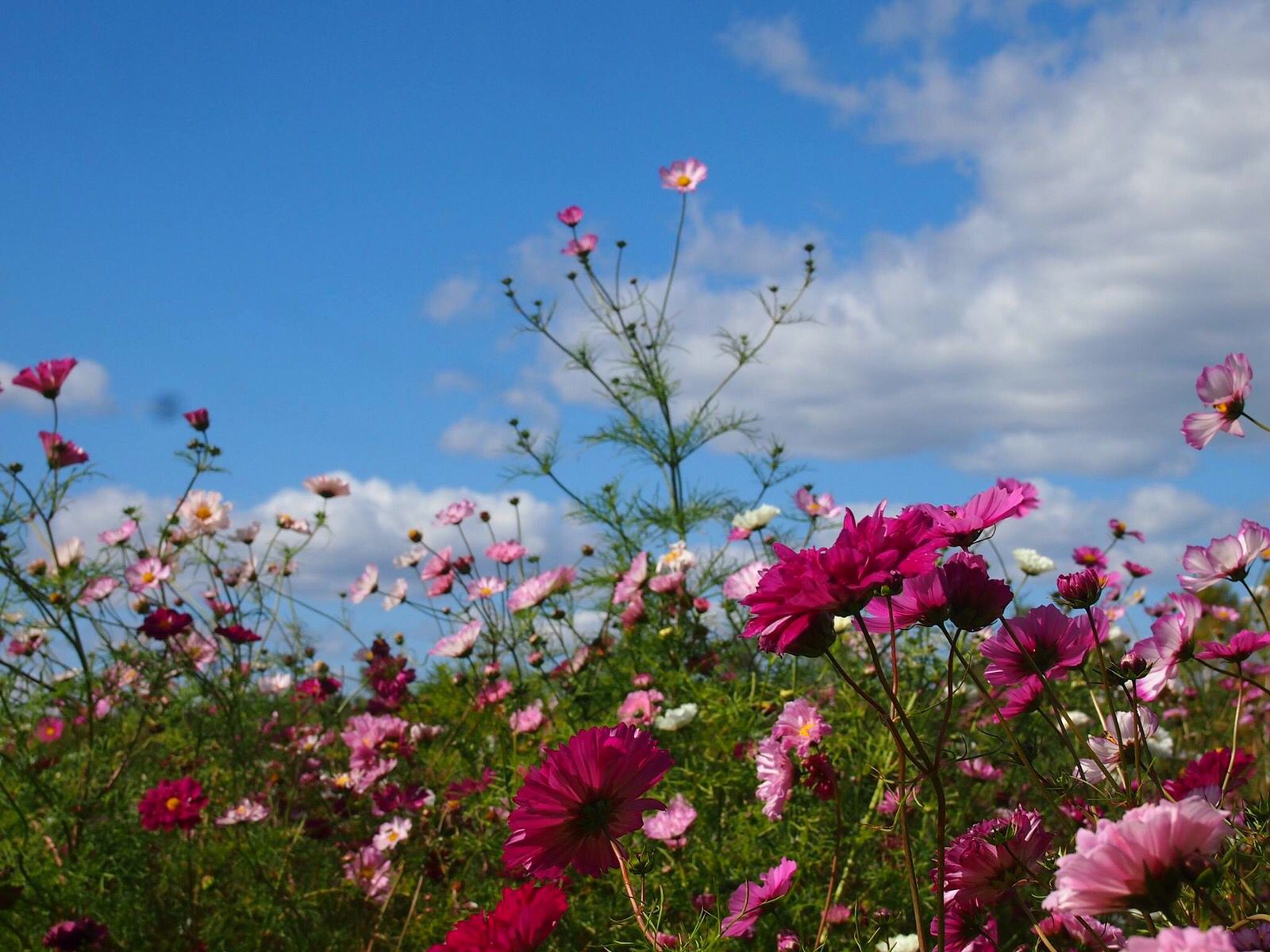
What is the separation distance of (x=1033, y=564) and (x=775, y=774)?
1.58 metres

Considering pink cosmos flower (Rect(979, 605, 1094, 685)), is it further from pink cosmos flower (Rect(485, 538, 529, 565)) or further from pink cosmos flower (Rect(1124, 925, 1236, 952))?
pink cosmos flower (Rect(485, 538, 529, 565))

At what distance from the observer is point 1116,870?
610mm

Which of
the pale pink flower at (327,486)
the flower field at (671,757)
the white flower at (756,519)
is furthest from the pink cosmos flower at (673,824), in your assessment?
the pale pink flower at (327,486)

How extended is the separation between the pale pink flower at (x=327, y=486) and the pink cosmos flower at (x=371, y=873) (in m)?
1.20

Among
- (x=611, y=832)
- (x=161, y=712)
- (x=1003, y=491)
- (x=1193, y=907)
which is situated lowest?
(x=1193, y=907)

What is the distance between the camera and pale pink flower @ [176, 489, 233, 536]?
10.3ft

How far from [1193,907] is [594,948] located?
111 cm

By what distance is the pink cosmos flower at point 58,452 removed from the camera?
9.02 ft

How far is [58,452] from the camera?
276 cm

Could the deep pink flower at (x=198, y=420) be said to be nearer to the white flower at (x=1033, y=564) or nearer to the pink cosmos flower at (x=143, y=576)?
the pink cosmos flower at (x=143, y=576)

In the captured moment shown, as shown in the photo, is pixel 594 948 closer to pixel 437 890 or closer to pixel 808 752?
pixel 808 752

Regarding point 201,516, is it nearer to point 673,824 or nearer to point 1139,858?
point 673,824

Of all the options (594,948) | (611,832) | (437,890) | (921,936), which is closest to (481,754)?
(437,890)

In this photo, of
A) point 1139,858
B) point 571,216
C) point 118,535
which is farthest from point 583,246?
point 1139,858
